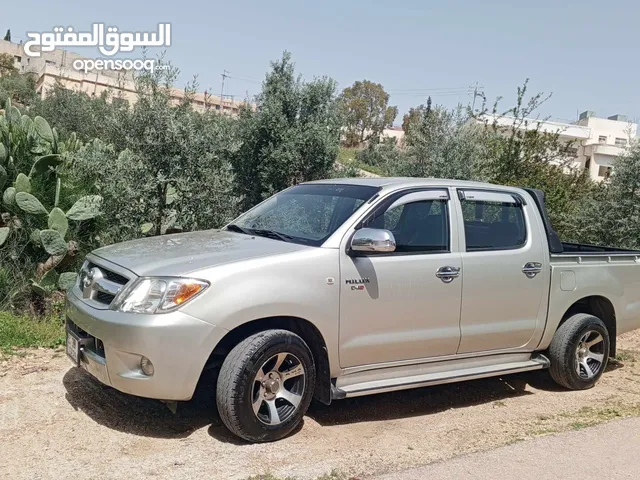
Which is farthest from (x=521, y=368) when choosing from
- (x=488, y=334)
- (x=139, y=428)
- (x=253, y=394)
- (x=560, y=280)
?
(x=139, y=428)

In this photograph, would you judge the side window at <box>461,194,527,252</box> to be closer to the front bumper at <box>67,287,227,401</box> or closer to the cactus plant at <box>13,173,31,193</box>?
the front bumper at <box>67,287,227,401</box>

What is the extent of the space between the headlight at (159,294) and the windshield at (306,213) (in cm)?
104

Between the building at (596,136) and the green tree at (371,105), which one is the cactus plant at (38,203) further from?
the green tree at (371,105)

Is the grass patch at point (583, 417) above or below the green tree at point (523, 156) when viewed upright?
below

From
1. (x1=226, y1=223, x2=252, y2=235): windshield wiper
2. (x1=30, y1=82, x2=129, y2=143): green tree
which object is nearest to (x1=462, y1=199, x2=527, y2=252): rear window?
(x1=226, y1=223, x2=252, y2=235): windshield wiper

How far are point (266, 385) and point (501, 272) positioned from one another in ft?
7.85

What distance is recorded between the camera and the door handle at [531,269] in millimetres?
5643

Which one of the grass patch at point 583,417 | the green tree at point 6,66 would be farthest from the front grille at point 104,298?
the green tree at point 6,66

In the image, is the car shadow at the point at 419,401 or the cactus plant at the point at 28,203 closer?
the car shadow at the point at 419,401

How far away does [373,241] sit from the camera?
4.53 m

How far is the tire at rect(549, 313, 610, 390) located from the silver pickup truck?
2 centimetres

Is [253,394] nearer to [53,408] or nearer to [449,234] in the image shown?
[53,408]

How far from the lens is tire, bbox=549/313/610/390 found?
6020 millimetres

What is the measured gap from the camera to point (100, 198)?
25.0ft
